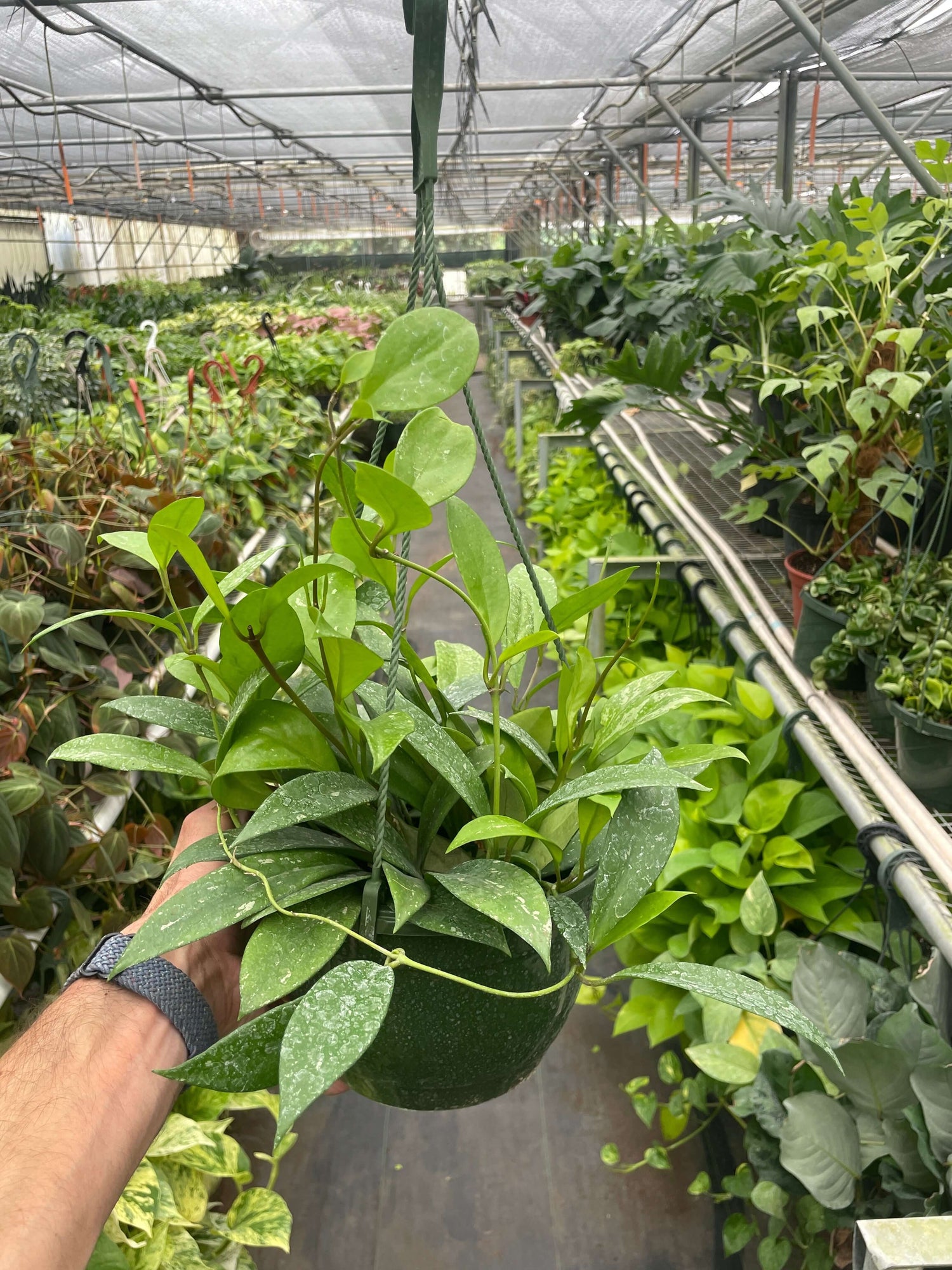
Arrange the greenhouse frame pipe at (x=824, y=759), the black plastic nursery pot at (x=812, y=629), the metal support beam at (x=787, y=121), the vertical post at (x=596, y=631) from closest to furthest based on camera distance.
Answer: the greenhouse frame pipe at (x=824, y=759)
the black plastic nursery pot at (x=812, y=629)
the vertical post at (x=596, y=631)
the metal support beam at (x=787, y=121)

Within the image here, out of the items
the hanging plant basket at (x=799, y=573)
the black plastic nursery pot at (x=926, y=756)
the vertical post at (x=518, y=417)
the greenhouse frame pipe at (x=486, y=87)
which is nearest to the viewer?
the black plastic nursery pot at (x=926, y=756)

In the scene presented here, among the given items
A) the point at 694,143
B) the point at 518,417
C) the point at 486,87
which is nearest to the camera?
the point at 694,143

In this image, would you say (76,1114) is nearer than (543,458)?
Yes

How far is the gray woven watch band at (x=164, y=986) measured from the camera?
659 millimetres

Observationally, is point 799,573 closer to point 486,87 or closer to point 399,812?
point 399,812

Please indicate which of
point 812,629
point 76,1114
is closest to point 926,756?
point 812,629

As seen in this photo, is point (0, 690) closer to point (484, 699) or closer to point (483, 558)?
point (483, 558)

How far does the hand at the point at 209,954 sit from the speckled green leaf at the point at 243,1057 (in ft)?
0.81

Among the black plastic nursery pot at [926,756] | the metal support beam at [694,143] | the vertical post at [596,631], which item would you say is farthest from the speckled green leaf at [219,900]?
the metal support beam at [694,143]

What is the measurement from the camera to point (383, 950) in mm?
472

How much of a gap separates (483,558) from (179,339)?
5086 mm

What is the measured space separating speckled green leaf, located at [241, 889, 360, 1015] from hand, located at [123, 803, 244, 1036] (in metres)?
0.20

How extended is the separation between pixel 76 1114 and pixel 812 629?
122 cm

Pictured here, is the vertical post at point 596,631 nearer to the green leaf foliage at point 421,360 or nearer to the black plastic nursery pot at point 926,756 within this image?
the black plastic nursery pot at point 926,756
